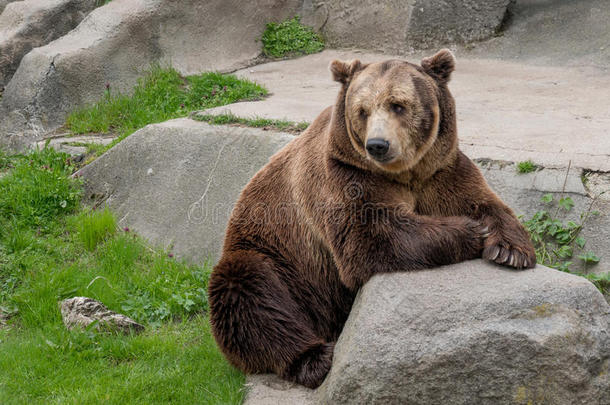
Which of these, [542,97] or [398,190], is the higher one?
[398,190]

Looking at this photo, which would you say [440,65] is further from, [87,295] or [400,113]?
[87,295]

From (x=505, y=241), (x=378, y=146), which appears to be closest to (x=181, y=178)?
(x=378, y=146)

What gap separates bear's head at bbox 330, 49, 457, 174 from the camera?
3.90 metres

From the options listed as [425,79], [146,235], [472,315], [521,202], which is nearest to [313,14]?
[146,235]

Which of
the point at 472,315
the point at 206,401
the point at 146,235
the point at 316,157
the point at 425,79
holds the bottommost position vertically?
the point at 146,235

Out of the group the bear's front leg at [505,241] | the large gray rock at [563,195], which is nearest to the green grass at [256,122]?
the large gray rock at [563,195]

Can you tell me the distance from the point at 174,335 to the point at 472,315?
2.76 meters

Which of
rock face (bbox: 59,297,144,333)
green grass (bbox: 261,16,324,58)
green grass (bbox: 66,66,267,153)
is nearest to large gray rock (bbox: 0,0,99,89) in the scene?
green grass (bbox: 66,66,267,153)

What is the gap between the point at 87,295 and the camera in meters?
5.92

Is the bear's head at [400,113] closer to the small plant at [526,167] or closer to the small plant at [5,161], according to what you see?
the small plant at [526,167]

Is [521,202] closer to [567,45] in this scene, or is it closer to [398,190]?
[398,190]

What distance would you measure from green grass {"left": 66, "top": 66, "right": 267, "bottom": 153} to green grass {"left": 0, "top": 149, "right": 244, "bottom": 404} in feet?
3.60

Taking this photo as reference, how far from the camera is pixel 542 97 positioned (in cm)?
792

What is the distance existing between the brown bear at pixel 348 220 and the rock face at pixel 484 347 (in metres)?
0.32
